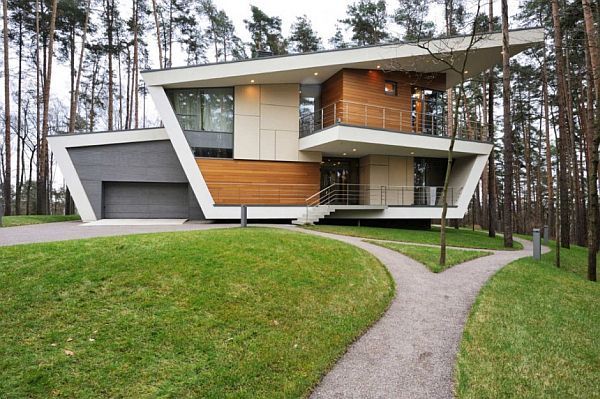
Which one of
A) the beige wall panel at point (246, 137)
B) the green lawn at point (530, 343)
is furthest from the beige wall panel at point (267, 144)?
the green lawn at point (530, 343)

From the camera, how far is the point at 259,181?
56.3 ft

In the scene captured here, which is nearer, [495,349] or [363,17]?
[495,349]

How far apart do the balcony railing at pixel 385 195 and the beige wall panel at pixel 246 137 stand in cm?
450

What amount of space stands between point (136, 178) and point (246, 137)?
6.77 m

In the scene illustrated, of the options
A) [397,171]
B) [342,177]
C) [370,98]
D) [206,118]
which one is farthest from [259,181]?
[397,171]

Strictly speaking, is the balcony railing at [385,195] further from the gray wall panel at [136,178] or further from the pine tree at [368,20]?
the pine tree at [368,20]

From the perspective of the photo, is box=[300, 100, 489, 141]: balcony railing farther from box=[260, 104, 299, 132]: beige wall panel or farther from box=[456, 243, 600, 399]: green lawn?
box=[456, 243, 600, 399]: green lawn

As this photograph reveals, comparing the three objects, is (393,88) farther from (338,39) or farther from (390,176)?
(338,39)

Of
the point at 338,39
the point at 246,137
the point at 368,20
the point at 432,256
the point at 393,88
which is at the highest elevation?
the point at 368,20

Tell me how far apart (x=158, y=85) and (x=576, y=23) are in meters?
21.9

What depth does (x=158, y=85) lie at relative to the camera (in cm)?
1552

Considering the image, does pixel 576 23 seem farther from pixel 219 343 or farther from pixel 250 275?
pixel 219 343

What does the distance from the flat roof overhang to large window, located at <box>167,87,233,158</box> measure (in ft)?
14.5

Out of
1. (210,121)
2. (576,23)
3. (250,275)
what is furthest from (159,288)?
(576,23)
